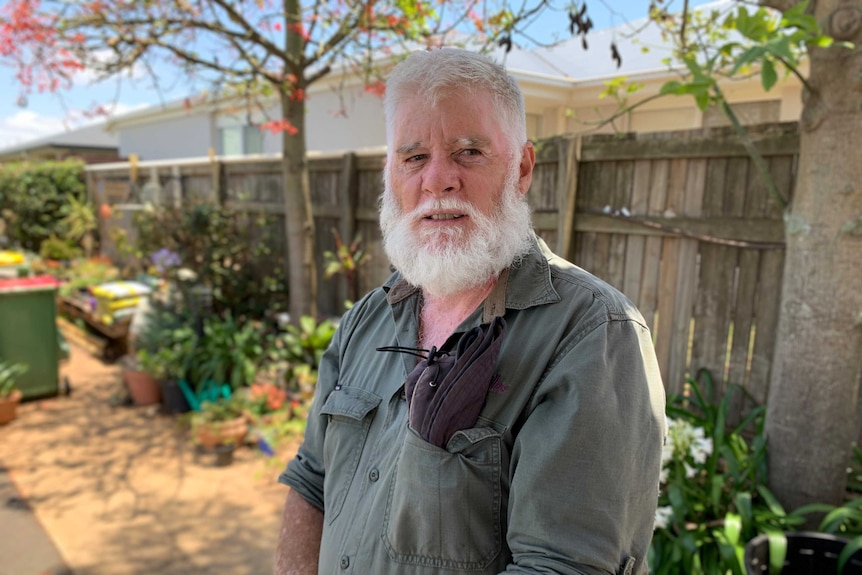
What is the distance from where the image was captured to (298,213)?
5789 millimetres

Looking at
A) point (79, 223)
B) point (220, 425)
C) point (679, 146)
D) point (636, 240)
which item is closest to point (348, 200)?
point (220, 425)

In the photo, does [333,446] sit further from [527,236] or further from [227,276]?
[227,276]

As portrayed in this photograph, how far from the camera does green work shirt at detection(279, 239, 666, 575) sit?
1.10 m

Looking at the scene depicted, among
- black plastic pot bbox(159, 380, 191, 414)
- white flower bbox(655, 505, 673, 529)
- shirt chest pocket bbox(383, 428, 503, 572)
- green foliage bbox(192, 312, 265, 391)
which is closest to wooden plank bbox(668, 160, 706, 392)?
white flower bbox(655, 505, 673, 529)

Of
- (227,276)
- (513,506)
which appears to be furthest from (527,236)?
(227,276)

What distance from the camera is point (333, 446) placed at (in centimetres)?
159

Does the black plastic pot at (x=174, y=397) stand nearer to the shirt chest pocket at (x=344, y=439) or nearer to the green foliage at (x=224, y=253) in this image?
the green foliage at (x=224, y=253)

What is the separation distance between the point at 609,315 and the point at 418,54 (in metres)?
0.77

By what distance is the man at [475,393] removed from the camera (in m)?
1.11

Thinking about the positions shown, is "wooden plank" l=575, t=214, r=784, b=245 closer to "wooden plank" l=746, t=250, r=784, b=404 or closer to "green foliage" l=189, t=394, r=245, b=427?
"wooden plank" l=746, t=250, r=784, b=404

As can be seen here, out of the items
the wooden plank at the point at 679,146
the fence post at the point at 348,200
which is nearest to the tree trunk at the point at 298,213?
the fence post at the point at 348,200

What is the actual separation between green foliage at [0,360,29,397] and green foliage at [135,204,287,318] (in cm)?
180

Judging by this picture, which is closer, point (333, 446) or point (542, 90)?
point (333, 446)

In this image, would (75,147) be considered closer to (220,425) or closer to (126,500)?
(220,425)
